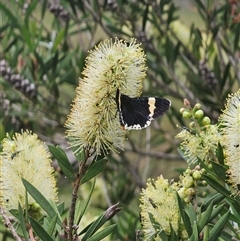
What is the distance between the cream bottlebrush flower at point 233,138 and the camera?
1.12m

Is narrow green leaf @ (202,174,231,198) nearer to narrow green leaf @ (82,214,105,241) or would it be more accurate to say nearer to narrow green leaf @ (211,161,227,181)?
narrow green leaf @ (211,161,227,181)

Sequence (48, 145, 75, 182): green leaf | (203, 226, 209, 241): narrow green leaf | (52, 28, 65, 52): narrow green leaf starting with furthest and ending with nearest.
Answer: (52, 28, 65, 52): narrow green leaf → (48, 145, 75, 182): green leaf → (203, 226, 209, 241): narrow green leaf

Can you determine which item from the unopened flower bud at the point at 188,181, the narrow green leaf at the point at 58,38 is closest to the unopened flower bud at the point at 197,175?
the unopened flower bud at the point at 188,181

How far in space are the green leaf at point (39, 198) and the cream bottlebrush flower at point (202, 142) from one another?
0.98 ft

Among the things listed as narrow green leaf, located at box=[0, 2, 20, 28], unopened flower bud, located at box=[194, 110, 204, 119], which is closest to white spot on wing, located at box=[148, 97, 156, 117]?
unopened flower bud, located at box=[194, 110, 204, 119]

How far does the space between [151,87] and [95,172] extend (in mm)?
1736

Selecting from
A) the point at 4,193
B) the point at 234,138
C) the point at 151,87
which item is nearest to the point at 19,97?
the point at 151,87

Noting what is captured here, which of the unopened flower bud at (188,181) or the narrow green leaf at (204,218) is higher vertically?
the unopened flower bud at (188,181)

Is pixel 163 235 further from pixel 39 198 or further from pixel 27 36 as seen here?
pixel 27 36

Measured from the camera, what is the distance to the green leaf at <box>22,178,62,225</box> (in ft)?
3.94

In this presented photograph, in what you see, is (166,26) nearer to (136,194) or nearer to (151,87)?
(151,87)

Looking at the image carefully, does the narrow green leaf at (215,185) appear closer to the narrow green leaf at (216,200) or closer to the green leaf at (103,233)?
the narrow green leaf at (216,200)

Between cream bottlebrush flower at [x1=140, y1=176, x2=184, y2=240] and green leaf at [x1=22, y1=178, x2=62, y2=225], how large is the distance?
0.18m

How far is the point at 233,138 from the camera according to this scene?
1126 mm
